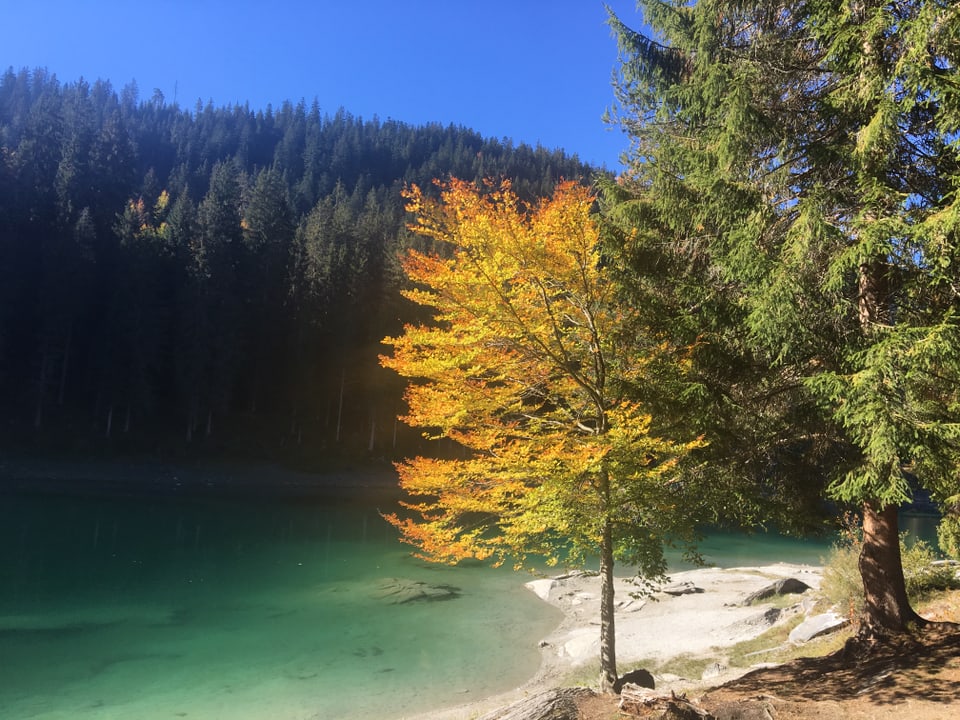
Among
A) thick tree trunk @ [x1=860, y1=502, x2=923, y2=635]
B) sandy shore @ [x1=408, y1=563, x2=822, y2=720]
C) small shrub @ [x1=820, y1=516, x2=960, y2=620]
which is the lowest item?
sandy shore @ [x1=408, y1=563, x2=822, y2=720]

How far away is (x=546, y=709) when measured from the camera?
7.48m

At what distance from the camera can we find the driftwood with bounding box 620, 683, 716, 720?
6.41 meters

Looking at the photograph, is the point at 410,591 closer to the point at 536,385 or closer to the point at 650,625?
the point at 650,625

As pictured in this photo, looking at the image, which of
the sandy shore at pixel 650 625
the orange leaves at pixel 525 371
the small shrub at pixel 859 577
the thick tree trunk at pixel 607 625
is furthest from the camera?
the sandy shore at pixel 650 625

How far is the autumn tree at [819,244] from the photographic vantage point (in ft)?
22.2

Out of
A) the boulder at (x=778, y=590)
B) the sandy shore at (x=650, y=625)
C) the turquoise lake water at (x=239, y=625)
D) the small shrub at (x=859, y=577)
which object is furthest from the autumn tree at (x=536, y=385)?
the boulder at (x=778, y=590)

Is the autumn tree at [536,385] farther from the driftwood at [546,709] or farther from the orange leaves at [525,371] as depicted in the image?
the driftwood at [546,709]

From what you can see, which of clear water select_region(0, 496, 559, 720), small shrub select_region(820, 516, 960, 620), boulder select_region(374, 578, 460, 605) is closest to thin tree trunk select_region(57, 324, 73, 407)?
clear water select_region(0, 496, 559, 720)

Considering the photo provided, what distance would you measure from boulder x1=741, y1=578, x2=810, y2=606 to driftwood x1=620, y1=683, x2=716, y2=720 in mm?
12556

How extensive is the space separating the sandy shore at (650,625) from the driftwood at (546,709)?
2.93m

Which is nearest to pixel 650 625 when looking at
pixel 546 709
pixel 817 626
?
pixel 817 626

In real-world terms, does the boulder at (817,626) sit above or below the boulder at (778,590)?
above

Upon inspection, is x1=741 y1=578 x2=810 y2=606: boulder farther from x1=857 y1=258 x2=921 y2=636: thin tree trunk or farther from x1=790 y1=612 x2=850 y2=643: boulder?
x1=857 y1=258 x2=921 y2=636: thin tree trunk

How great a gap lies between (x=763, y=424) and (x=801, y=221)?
11.9 ft
